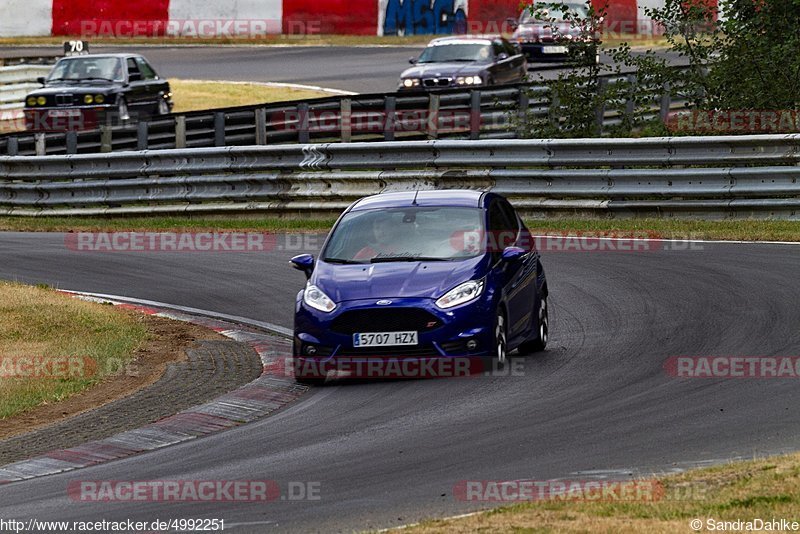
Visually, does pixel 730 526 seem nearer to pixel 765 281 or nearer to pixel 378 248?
pixel 378 248

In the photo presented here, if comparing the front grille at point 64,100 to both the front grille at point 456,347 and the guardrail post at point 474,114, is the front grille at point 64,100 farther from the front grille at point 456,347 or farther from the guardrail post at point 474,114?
the front grille at point 456,347

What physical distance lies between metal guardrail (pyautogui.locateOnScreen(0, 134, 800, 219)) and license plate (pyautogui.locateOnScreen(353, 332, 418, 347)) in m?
8.86

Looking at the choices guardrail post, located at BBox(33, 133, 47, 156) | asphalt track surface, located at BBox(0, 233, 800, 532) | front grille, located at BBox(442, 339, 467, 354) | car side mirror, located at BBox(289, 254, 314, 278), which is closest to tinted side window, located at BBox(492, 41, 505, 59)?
guardrail post, located at BBox(33, 133, 47, 156)

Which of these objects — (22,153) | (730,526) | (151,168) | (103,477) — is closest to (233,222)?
(151,168)

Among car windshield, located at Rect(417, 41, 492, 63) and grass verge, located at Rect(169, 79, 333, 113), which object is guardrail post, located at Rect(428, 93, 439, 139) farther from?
grass verge, located at Rect(169, 79, 333, 113)

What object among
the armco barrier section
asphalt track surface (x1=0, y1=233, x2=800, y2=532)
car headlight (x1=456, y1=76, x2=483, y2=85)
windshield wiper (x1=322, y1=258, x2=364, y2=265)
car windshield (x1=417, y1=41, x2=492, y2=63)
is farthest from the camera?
the armco barrier section

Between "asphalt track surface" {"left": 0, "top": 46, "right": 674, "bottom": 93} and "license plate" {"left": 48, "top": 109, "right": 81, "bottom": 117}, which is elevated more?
"asphalt track surface" {"left": 0, "top": 46, "right": 674, "bottom": 93}

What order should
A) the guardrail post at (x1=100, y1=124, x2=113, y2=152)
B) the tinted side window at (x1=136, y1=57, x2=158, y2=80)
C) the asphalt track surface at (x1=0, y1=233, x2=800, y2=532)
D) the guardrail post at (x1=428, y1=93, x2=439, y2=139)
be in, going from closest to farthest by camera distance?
the asphalt track surface at (x1=0, y1=233, x2=800, y2=532) → the guardrail post at (x1=100, y1=124, x2=113, y2=152) → the guardrail post at (x1=428, y1=93, x2=439, y2=139) → the tinted side window at (x1=136, y1=57, x2=158, y2=80)

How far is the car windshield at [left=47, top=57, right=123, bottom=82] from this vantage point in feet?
102

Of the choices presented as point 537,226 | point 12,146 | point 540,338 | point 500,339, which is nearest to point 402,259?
point 500,339

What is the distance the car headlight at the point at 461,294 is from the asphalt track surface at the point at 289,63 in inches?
1046

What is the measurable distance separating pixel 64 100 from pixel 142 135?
4.04 m

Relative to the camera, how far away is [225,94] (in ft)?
129

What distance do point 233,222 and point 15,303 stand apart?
7.60 metres
